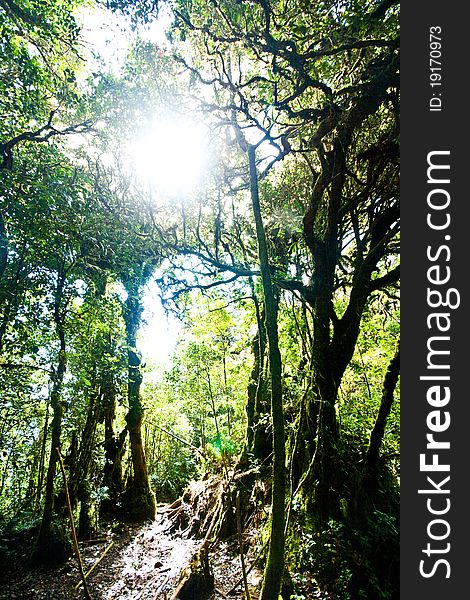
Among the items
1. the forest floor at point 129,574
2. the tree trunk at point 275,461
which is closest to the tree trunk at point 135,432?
the forest floor at point 129,574

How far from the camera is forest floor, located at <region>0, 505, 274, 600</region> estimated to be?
5.65m

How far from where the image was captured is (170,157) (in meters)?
6.05

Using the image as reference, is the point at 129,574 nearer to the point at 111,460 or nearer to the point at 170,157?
the point at 111,460

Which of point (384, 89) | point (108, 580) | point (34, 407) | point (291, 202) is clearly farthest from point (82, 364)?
point (384, 89)

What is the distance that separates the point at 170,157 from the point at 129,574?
800cm

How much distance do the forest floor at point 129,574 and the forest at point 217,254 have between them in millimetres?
51

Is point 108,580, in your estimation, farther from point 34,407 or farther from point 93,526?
point 34,407

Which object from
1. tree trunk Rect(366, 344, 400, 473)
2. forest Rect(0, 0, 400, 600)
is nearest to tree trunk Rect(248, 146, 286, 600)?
forest Rect(0, 0, 400, 600)

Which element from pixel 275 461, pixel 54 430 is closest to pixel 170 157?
pixel 275 461

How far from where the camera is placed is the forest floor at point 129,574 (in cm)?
565

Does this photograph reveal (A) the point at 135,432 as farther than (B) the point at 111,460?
Yes

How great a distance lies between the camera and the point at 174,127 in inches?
Answer: 214

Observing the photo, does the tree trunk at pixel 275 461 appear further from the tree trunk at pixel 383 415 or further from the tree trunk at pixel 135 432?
the tree trunk at pixel 135 432

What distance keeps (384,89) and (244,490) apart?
7758 millimetres
